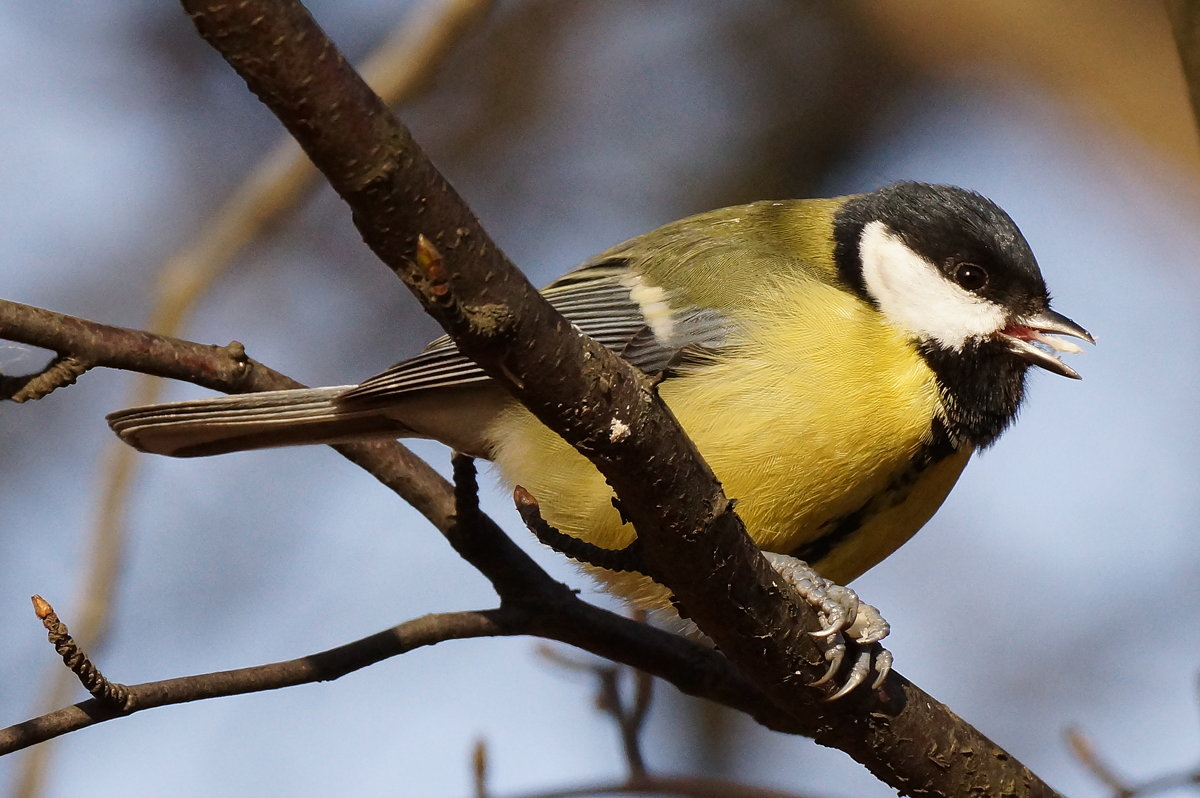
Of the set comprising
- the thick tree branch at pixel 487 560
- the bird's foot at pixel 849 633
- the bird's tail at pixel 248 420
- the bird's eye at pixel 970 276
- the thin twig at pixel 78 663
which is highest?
the bird's eye at pixel 970 276

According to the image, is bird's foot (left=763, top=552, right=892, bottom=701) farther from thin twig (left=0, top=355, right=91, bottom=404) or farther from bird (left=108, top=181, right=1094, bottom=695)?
thin twig (left=0, top=355, right=91, bottom=404)

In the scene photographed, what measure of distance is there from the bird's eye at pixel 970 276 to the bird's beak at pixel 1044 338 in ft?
0.37

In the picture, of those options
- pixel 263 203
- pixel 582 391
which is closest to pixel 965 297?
pixel 582 391

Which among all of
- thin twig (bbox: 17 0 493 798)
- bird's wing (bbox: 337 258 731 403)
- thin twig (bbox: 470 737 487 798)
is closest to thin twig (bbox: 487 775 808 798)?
thin twig (bbox: 470 737 487 798)

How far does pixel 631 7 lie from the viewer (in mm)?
5812

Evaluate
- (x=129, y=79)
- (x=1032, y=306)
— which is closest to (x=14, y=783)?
(x=1032, y=306)

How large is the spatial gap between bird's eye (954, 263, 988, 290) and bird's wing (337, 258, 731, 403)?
1.84 ft

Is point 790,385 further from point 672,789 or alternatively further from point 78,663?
point 78,663

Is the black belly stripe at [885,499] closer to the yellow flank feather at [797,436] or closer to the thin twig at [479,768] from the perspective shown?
the yellow flank feather at [797,436]

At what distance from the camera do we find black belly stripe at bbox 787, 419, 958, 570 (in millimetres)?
2537

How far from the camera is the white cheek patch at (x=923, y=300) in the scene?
267 cm

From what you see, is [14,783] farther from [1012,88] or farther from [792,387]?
[1012,88]

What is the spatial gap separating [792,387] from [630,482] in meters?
0.87

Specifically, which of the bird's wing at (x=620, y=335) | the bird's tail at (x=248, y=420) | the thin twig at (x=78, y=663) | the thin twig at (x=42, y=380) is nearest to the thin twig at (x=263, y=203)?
the bird's tail at (x=248, y=420)
